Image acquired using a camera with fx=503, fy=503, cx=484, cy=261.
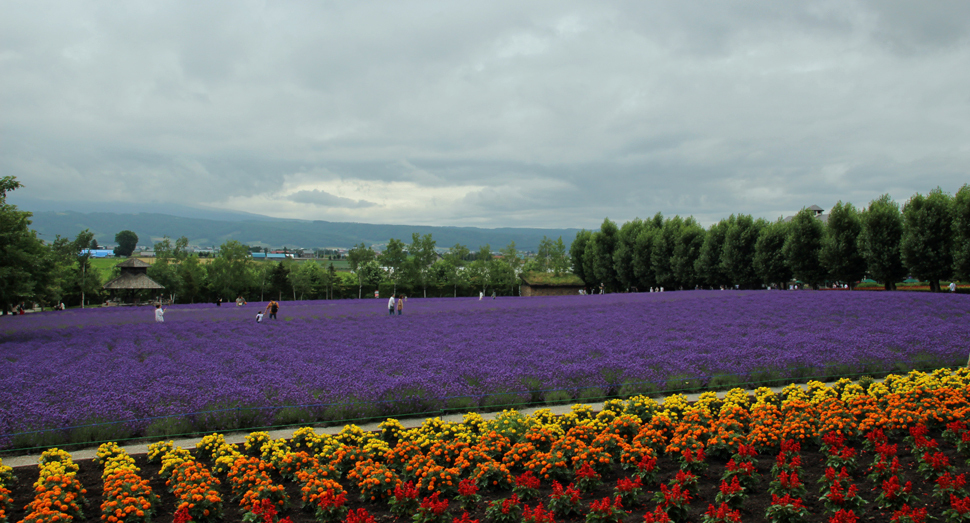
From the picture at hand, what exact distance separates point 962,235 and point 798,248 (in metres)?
13.9

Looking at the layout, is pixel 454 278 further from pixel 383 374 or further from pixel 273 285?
pixel 383 374

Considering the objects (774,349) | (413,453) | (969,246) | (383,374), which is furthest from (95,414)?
(969,246)

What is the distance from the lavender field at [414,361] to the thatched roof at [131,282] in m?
37.3

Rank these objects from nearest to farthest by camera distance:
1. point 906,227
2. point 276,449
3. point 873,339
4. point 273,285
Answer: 1. point 276,449
2. point 873,339
3. point 906,227
4. point 273,285

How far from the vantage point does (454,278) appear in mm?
87625

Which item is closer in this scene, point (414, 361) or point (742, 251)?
point (414, 361)

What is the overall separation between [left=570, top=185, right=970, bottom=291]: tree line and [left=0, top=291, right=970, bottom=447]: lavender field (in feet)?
61.6

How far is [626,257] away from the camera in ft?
236

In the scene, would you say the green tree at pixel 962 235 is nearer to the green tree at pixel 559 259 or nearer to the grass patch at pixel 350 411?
the grass patch at pixel 350 411

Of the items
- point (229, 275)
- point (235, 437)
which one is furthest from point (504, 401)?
point (229, 275)

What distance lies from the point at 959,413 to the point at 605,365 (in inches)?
286

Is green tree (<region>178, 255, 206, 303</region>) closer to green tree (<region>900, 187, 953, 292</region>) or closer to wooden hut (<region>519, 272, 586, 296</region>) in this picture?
wooden hut (<region>519, 272, 586, 296</region>)

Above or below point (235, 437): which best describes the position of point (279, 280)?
above

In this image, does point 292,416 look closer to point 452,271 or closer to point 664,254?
point 664,254
